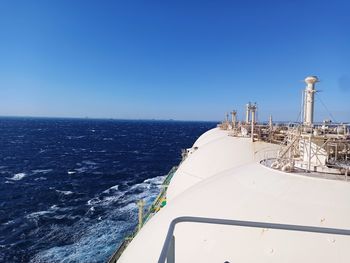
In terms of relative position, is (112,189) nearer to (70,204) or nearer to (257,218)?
(70,204)

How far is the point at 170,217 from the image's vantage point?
33.7 feet

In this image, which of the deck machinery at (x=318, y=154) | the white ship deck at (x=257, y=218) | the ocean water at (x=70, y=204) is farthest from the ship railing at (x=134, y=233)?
the deck machinery at (x=318, y=154)

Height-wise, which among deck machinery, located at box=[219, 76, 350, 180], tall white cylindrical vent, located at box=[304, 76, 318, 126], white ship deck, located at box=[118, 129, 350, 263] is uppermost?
tall white cylindrical vent, located at box=[304, 76, 318, 126]

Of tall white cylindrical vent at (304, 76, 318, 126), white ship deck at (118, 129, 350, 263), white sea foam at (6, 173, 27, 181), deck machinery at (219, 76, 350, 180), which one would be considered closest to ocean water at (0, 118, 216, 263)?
white sea foam at (6, 173, 27, 181)

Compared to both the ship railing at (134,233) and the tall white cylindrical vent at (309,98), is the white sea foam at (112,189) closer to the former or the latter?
the ship railing at (134,233)

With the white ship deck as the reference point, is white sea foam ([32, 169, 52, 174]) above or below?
below

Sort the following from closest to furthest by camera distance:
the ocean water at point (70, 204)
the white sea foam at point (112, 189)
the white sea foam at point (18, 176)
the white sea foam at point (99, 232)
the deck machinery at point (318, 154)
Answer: the deck machinery at point (318, 154) → the white sea foam at point (99, 232) → the ocean water at point (70, 204) → the white sea foam at point (112, 189) → the white sea foam at point (18, 176)

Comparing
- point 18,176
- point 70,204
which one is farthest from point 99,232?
point 18,176

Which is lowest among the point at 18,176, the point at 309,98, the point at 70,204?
the point at 70,204

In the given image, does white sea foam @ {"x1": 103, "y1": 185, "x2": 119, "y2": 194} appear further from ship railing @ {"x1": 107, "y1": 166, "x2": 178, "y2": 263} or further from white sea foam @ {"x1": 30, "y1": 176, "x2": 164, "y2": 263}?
ship railing @ {"x1": 107, "y1": 166, "x2": 178, "y2": 263}

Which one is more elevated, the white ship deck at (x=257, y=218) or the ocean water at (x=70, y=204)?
the white ship deck at (x=257, y=218)

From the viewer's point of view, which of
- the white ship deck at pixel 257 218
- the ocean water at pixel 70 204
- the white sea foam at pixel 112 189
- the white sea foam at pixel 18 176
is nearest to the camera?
the white ship deck at pixel 257 218

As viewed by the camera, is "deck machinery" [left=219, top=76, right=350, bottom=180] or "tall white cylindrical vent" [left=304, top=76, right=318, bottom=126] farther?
"tall white cylindrical vent" [left=304, top=76, right=318, bottom=126]

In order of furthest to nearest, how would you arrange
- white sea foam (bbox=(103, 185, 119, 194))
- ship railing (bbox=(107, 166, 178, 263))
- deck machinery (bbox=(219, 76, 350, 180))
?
1. white sea foam (bbox=(103, 185, 119, 194))
2. ship railing (bbox=(107, 166, 178, 263))
3. deck machinery (bbox=(219, 76, 350, 180))
